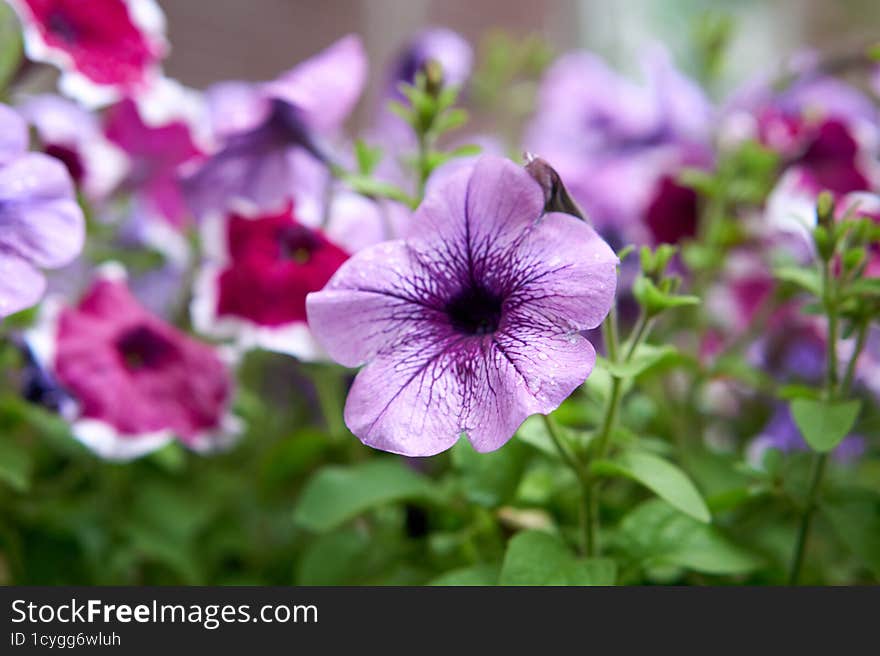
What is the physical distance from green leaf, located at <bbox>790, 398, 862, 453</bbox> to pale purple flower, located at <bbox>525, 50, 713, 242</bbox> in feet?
1.11

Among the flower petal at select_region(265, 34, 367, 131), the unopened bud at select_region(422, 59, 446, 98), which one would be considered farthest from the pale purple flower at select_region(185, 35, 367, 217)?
the unopened bud at select_region(422, 59, 446, 98)

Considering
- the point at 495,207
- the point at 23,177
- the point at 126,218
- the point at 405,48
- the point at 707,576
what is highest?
the point at 405,48

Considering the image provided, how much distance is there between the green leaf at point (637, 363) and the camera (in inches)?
18.5

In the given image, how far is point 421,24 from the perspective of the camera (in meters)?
2.31

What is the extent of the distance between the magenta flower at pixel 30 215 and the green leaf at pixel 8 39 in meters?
0.12

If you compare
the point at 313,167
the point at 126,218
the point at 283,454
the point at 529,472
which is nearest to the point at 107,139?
the point at 126,218

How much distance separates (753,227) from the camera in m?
0.85

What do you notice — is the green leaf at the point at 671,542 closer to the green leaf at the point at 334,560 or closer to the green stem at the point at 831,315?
the green stem at the point at 831,315

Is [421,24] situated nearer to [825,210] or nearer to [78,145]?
[78,145]

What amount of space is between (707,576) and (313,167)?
466 millimetres

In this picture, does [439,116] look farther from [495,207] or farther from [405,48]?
[405,48]

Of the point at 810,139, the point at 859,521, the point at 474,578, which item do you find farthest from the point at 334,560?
the point at 810,139

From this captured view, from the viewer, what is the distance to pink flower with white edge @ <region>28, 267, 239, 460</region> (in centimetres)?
65

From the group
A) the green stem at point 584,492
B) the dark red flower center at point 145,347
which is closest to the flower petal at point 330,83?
the dark red flower center at point 145,347
